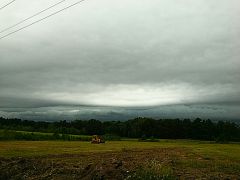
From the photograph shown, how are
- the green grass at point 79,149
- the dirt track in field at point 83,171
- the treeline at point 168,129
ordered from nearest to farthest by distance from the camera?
1. the dirt track in field at point 83,171
2. the green grass at point 79,149
3. the treeline at point 168,129

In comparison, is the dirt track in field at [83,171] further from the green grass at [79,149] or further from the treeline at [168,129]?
the treeline at [168,129]

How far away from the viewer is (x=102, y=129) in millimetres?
190250

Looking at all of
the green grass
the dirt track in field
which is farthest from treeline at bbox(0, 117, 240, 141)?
the dirt track in field

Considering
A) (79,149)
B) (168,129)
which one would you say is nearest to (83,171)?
(79,149)

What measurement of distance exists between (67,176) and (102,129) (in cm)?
16045

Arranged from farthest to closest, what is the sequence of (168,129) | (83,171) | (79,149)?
(168,129) < (79,149) < (83,171)

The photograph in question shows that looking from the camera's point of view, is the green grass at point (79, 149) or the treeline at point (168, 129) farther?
the treeline at point (168, 129)

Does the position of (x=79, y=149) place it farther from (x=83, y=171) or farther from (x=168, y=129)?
(x=168, y=129)

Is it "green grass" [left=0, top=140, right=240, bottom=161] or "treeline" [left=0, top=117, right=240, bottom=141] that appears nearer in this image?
"green grass" [left=0, top=140, right=240, bottom=161]

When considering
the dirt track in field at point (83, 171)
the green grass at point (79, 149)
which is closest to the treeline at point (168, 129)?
the green grass at point (79, 149)

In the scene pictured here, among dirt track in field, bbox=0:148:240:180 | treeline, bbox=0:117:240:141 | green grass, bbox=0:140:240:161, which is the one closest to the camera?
dirt track in field, bbox=0:148:240:180

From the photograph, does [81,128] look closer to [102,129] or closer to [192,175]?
[102,129]

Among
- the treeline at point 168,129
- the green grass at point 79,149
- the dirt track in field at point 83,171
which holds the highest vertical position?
the treeline at point 168,129

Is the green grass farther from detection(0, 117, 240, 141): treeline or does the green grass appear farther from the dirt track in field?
detection(0, 117, 240, 141): treeline
